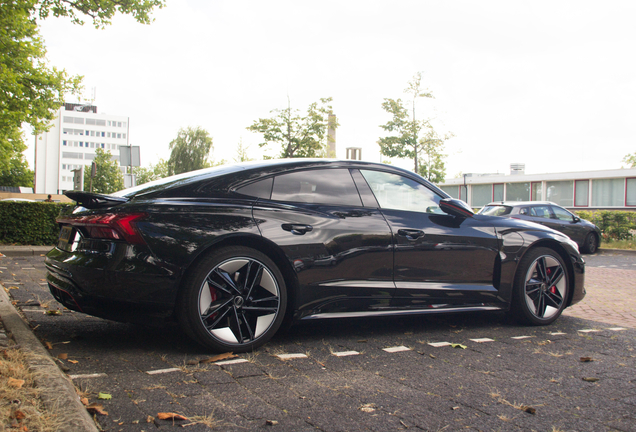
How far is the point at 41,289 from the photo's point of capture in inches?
247

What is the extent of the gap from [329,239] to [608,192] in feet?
121

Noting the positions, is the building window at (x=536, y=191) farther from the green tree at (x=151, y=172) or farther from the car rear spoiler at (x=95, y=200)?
the green tree at (x=151, y=172)

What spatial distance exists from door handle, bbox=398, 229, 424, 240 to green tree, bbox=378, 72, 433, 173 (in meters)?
27.8

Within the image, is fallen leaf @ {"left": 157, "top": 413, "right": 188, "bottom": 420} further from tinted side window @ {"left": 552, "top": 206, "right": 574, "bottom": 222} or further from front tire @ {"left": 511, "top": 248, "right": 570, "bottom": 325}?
tinted side window @ {"left": 552, "top": 206, "right": 574, "bottom": 222}

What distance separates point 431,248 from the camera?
14.6 feet

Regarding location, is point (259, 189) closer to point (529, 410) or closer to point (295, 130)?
point (529, 410)

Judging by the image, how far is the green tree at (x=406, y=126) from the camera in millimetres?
31500

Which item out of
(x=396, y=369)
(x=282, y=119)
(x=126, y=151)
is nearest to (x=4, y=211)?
(x=126, y=151)

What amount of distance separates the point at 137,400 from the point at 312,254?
160 cm

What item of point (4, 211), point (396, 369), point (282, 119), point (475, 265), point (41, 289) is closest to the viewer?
point (396, 369)

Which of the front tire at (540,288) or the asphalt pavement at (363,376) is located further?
the front tire at (540,288)

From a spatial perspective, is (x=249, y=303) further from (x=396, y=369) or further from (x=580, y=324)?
(x=580, y=324)

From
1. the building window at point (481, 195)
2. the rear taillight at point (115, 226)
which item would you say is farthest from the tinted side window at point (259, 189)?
the building window at point (481, 195)

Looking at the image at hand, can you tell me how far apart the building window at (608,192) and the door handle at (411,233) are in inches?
1407
